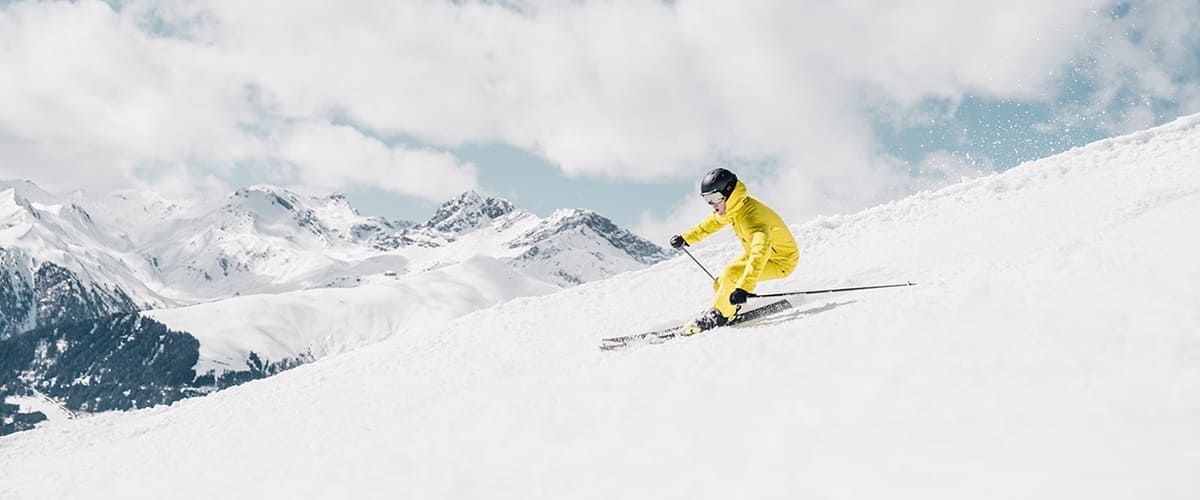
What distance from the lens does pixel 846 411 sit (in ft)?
17.5

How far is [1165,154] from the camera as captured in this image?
16109mm

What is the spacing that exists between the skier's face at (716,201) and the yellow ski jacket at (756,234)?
0.08 metres

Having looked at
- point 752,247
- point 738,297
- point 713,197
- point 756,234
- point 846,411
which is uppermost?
point 713,197

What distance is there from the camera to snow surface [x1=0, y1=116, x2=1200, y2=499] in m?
4.09

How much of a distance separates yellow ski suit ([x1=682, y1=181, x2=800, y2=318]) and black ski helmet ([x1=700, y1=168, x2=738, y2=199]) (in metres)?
0.10

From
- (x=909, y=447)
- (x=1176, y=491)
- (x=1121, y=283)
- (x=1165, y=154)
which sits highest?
(x=1165, y=154)

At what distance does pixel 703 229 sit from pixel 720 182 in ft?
5.38

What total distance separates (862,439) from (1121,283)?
3.17 m

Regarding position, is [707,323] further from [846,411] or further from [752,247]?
[846,411]

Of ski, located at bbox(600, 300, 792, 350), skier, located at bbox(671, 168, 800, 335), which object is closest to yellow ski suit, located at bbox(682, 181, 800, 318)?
skier, located at bbox(671, 168, 800, 335)

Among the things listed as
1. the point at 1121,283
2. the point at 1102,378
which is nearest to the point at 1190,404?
the point at 1102,378

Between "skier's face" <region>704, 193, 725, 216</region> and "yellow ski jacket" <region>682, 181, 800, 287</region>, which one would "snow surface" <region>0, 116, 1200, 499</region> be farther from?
"skier's face" <region>704, 193, 725, 216</region>

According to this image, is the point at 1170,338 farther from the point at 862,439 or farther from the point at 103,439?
the point at 103,439

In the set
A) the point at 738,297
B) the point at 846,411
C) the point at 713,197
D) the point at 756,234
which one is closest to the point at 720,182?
the point at 713,197
